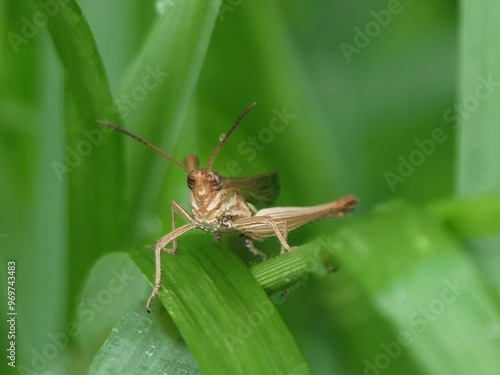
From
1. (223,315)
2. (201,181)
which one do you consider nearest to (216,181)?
(201,181)

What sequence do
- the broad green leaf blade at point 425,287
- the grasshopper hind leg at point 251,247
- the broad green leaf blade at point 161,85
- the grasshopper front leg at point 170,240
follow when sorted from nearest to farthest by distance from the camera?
1. the broad green leaf blade at point 425,287
2. the grasshopper front leg at point 170,240
3. the broad green leaf blade at point 161,85
4. the grasshopper hind leg at point 251,247

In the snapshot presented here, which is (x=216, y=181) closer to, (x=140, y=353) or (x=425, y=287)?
(x=140, y=353)

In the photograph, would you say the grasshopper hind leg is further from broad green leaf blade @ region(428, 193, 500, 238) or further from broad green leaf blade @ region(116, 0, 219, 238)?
broad green leaf blade @ region(428, 193, 500, 238)

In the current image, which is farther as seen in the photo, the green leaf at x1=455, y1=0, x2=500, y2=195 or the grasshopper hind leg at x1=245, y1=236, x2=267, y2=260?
the grasshopper hind leg at x1=245, y1=236, x2=267, y2=260

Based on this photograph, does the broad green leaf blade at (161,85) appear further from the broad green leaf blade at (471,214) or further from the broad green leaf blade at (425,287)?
the broad green leaf blade at (471,214)

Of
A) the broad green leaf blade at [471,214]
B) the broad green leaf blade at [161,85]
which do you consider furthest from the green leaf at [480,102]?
the broad green leaf blade at [161,85]

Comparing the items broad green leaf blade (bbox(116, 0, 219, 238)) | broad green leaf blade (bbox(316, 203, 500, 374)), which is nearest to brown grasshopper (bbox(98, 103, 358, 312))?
broad green leaf blade (bbox(116, 0, 219, 238))
